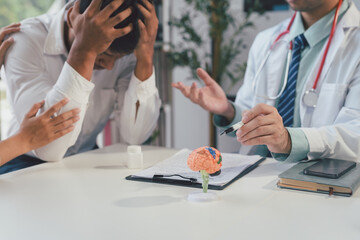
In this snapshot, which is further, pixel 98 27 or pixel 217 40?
pixel 217 40

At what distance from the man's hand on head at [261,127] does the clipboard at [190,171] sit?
103 millimetres

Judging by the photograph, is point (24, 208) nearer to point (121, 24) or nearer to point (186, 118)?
point (121, 24)

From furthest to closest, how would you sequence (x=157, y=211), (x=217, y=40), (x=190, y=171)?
1. (x=217, y=40)
2. (x=190, y=171)
3. (x=157, y=211)

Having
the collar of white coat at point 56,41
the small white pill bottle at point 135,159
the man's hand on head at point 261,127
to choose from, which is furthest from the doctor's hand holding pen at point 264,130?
→ the collar of white coat at point 56,41

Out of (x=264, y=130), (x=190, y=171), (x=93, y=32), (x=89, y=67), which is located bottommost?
(x=190, y=171)

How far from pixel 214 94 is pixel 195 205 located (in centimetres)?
76

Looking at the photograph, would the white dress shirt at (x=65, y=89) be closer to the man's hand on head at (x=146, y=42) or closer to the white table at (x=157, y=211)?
the man's hand on head at (x=146, y=42)

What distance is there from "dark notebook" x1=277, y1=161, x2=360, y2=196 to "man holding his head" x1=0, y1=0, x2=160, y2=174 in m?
0.73

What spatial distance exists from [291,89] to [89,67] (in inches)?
31.5

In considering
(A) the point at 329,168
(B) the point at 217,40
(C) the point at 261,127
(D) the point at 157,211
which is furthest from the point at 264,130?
(B) the point at 217,40

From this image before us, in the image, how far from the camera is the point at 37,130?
1304mm

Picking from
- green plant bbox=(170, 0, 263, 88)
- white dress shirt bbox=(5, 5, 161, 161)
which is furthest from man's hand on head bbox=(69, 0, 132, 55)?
green plant bbox=(170, 0, 263, 88)

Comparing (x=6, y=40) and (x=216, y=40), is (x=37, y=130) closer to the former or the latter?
Result: (x=6, y=40)

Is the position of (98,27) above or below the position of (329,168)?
above
